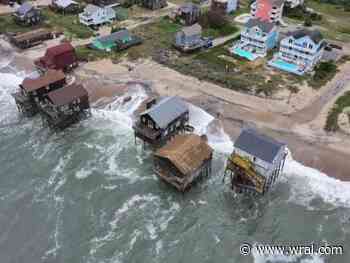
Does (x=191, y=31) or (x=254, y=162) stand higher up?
(x=191, y=31)

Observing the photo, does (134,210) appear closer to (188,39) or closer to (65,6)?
(188,39)

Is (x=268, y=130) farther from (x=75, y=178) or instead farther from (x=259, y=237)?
(x=75, y=178)

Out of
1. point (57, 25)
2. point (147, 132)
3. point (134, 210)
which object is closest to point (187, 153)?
point (147, 132)

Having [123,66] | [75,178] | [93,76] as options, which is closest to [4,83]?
[93,76]

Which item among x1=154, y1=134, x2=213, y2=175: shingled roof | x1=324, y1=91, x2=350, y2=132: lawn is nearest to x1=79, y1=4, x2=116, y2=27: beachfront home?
x1=154, y1=134, x2=213, y2=175: shingled roof

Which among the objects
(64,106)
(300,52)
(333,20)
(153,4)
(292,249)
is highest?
(153,4)

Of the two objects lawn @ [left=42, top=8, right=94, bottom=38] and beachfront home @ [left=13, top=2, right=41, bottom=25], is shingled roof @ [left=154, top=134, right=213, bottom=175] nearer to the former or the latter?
lawn @ [left=42, top=8, right=94, bottom=38]

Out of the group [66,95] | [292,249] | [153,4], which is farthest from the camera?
[153,4]
